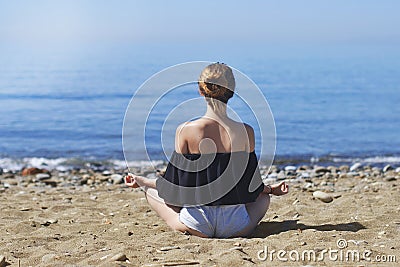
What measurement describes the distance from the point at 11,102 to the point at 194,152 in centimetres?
1964

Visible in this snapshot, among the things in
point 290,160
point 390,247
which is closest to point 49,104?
point 290,160

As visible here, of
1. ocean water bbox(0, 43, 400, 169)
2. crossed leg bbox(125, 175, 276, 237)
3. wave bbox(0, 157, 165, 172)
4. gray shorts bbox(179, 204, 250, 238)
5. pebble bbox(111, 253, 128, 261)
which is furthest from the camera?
ocean water bbox(0, 43, 400, 169)

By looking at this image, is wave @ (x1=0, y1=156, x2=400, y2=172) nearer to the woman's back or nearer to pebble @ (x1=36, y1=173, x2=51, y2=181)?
pebble @ (x1=36, y1=173, x2=51, y2=181)

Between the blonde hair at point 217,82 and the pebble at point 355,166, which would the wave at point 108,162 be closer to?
the pebble at point 355,166

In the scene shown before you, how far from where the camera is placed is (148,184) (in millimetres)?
5309

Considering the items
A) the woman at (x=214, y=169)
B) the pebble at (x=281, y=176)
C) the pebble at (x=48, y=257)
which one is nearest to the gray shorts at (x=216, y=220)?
Result: the woman at (x=214, y=169)

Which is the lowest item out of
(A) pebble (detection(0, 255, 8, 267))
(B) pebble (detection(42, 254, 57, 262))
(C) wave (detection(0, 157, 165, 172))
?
(C) wave (detection(0, 157, 165, 172))

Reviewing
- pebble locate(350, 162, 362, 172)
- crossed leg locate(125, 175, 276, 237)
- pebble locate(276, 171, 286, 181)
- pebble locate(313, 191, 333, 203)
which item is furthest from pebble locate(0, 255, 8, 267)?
pebble locate(350, 162, 362, 172)

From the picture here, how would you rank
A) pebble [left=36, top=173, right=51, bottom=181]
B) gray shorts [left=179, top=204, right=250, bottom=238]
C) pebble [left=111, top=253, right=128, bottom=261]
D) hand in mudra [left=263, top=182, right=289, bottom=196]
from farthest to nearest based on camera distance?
pebble [left=36, top=173, right=51, bottom=181] < hand in mudra [left=263, top=182, right=289, bottom=196] < gray shorts [left=179, top=204, right=250, bottom=238] < pebble [left=111, top=253, right=128, bottom=261]

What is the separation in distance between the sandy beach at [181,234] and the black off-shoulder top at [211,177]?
1.14 feet

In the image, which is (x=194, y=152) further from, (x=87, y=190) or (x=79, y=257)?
(x=87, y=190)

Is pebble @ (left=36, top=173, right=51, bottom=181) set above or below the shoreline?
above

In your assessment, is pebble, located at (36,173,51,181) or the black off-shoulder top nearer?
the black off-shoulder top

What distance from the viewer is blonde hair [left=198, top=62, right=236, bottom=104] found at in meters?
4.90
